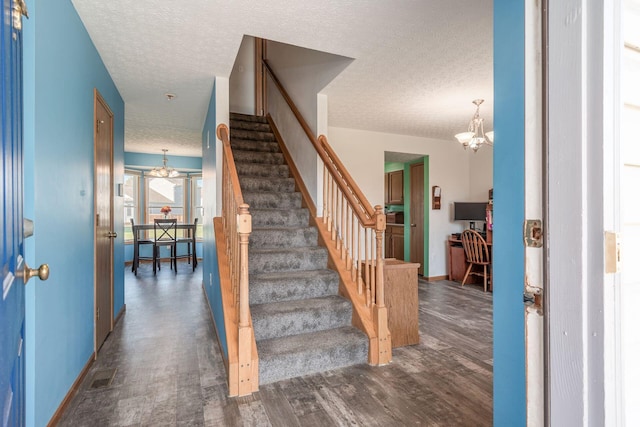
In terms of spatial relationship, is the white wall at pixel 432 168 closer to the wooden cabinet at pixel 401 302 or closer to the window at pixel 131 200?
the wooden cabinet at pixel 401 302

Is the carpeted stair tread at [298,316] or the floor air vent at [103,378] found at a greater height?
the carpeted stair tread at [298,316]

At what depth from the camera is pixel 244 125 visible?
5.00m

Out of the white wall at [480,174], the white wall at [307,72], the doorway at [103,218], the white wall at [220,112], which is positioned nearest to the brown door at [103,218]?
the doorway at [103,218]

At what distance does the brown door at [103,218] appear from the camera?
2.67 metres

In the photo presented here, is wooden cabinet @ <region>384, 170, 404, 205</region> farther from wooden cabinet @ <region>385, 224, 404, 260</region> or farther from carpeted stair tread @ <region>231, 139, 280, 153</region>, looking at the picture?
carpeted stair tread @ <region>231, 139, 280, 153</region>

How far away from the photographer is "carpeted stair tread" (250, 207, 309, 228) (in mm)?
3545

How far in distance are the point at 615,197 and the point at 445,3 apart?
199 cm

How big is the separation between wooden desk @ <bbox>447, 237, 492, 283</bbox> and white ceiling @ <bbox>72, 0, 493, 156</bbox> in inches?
95.4

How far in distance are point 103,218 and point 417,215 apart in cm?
Answer: 492

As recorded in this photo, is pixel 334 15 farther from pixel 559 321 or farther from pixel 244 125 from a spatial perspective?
pixel 244 125

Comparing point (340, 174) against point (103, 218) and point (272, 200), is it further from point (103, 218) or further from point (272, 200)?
point (103, 218)

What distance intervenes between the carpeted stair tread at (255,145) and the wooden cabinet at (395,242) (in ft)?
10.6

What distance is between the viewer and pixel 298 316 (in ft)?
8.52

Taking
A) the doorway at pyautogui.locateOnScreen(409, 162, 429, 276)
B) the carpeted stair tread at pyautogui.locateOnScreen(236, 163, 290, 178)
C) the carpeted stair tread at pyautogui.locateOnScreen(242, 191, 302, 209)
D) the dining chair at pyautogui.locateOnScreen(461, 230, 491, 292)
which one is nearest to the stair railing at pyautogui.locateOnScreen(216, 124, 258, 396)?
the carpeted stair tread at pyautogui.locateOnScreen(242, 191, 302, 209)
